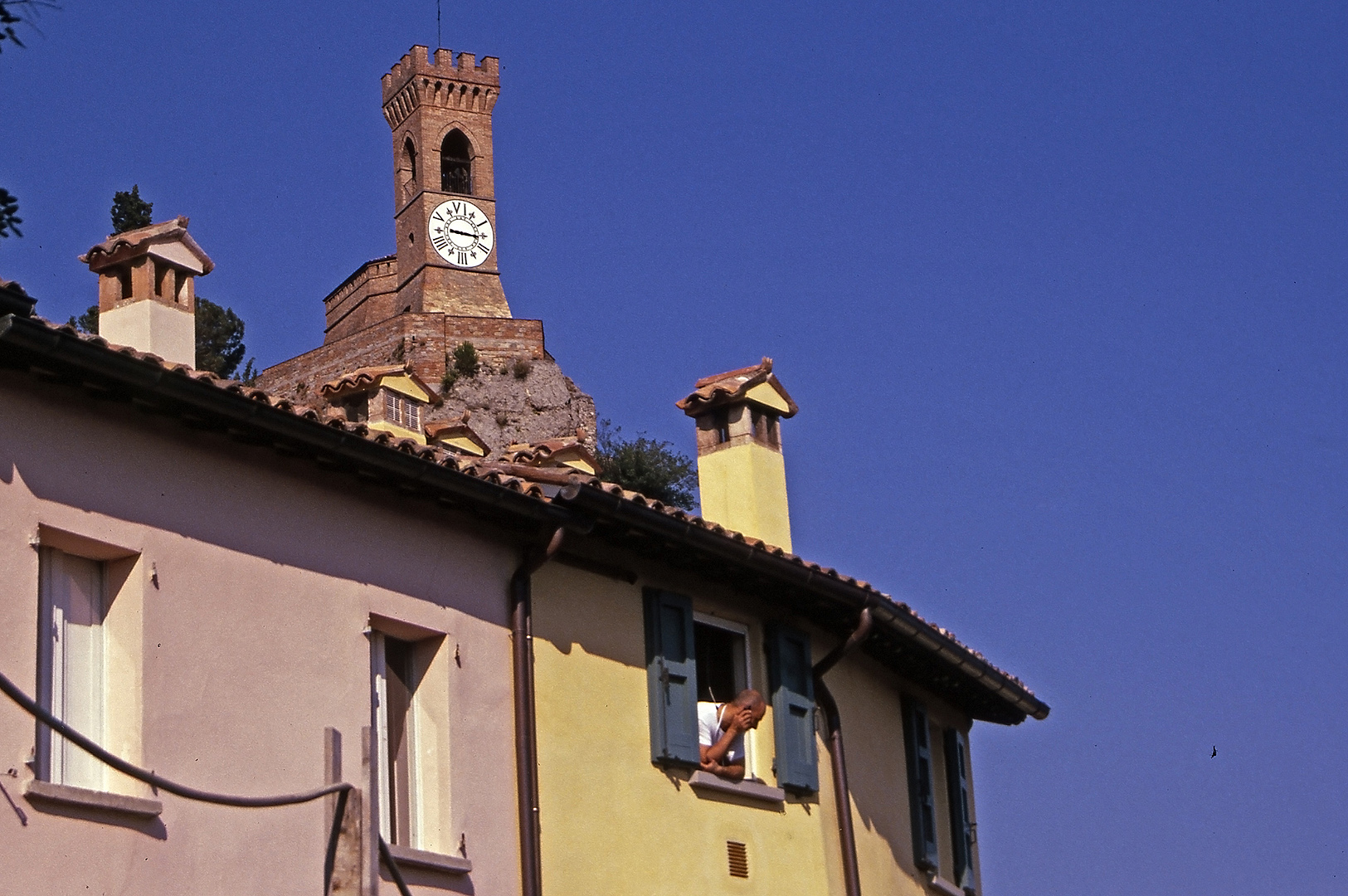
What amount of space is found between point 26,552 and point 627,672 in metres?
4.86

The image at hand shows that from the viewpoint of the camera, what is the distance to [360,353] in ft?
212

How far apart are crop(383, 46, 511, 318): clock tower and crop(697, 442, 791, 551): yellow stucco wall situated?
4995 centimetres

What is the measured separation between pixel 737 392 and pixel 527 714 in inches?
212

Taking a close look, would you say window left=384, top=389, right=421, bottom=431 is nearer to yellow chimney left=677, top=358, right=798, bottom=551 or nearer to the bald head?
yellow chimney left=677, top=358, right=798, bottom=551

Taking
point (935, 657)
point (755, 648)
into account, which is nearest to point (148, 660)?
point (755, 648)

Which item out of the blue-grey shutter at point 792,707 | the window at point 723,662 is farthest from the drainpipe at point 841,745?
the window at point 723,662

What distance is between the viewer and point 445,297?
68.5 metres

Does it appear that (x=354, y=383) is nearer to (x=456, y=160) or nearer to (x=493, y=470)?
(x=493, y=470)

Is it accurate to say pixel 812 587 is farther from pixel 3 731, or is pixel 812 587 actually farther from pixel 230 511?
pixel 3 731

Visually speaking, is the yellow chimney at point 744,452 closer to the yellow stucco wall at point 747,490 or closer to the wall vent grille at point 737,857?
the yellow stucco wall at point 747,490

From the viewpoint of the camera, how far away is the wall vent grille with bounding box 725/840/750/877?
14211 millimetres

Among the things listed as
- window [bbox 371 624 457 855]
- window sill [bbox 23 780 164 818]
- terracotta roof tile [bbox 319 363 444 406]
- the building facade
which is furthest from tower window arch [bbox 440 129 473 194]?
window sill [bbox 23 780 164 818]

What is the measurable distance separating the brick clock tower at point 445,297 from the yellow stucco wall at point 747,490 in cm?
3916

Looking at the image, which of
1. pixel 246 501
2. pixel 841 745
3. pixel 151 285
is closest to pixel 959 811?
pixel 841 745
